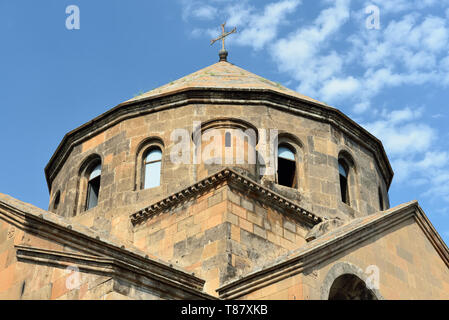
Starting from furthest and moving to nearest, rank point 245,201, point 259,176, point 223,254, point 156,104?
point 156,104
point 259,176
point 245,201
point 223,254

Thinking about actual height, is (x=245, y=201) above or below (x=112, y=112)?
below

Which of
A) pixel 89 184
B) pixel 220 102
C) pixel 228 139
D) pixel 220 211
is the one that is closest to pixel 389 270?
pixel 220 211

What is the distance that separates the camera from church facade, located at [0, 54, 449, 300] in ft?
41.7

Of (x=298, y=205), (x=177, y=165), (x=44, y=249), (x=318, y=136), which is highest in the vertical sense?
(x=318, y=136)

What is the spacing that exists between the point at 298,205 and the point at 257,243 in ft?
5.69

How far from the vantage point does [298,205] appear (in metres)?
17.4

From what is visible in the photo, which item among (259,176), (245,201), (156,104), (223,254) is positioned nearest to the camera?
(223,254)

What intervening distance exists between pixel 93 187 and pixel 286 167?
16.5 feet

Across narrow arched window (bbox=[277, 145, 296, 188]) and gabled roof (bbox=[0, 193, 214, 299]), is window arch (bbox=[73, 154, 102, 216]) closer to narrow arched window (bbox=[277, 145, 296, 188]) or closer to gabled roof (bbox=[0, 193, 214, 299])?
narrow arched window (bbox=[277, 145, 296, 188])

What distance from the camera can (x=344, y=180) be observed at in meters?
20.0

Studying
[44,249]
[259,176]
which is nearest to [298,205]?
[259,176]
